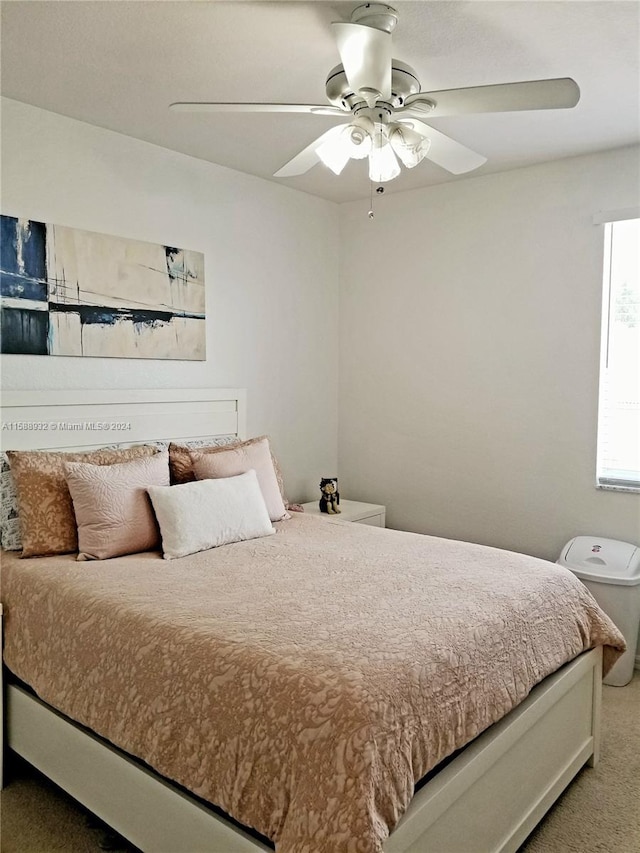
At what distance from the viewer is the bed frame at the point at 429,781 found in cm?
163

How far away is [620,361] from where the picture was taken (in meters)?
3.35

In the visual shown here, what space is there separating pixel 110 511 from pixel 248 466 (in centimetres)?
76

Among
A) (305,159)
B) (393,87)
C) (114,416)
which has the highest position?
(393,87)

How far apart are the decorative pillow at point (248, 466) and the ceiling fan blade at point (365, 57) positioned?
1724 millimetres

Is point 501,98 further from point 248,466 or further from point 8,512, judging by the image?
point 8,512

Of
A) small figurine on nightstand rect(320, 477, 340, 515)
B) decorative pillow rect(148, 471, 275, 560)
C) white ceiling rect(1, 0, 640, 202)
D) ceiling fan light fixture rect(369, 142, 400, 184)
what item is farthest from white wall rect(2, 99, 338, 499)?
ceiling fan light fixture rect(369, 142, 400, 184)

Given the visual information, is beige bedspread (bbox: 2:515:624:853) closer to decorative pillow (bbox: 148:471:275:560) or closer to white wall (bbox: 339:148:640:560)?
decorative pillow (bbox: 148:471:275:560)

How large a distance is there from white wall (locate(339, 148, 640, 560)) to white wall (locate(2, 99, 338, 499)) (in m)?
0.28

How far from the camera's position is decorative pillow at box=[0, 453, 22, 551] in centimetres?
264

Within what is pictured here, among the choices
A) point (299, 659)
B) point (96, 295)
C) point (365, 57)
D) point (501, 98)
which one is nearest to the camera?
point (299, 659)

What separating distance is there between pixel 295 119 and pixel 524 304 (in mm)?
1605

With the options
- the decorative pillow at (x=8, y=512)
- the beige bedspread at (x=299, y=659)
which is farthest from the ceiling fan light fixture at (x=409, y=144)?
the decorative pillow at (x=8, y=512)

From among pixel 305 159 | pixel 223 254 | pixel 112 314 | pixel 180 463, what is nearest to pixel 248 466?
pixel 180 463

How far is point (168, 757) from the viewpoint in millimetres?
1719
